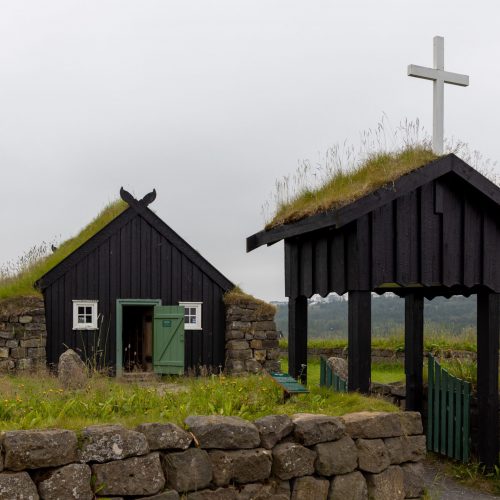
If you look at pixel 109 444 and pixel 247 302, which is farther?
pixel 247 302

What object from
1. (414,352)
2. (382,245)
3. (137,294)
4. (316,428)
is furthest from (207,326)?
(316,428)

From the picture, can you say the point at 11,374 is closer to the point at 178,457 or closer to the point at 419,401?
the point at 419,401

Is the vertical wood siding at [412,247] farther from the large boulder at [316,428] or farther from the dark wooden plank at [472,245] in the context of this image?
the large boulder at [316,428]

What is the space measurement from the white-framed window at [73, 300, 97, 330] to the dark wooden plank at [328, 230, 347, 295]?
982 cm

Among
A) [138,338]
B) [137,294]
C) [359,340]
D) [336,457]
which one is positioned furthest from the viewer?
[138,338]

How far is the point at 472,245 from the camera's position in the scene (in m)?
8.83

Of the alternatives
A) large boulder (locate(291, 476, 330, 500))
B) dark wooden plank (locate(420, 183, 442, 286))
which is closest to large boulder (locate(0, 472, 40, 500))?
large boulder (locate(291, 476, 330, 500))

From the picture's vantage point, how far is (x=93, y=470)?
5.84 m

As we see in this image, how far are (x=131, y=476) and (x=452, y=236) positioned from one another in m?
4.88

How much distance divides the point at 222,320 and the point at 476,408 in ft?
30.2

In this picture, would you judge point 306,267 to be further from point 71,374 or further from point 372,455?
point 71,374

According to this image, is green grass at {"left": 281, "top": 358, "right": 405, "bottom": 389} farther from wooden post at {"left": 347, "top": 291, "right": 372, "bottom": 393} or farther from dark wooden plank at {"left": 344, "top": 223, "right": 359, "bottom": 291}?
dark wooden plank at {"left": 344, "top": 223, "right": 359, "bottom": 291}

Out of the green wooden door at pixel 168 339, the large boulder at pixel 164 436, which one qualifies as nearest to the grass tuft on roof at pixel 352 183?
the large boulder at pixel 164 436

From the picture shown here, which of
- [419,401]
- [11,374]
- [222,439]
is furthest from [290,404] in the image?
[11,374]
